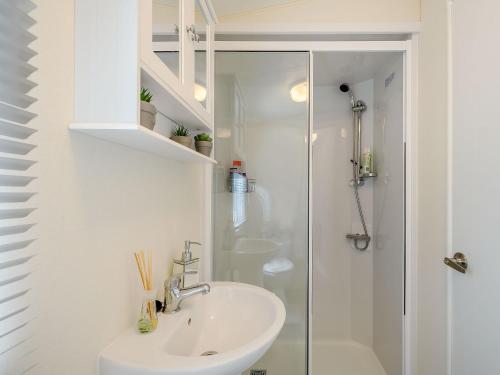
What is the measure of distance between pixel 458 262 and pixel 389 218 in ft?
2.35

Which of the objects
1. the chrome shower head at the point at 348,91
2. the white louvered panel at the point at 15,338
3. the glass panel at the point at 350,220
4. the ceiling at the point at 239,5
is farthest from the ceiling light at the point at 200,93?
the chrome shower head at the point at 348,91

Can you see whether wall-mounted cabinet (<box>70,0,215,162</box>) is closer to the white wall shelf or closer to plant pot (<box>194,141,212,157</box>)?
the white wall shelf

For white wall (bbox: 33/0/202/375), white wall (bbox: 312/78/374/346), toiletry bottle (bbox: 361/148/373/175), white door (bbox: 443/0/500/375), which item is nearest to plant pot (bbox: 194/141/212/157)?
white wall (bbox: 33/0/202/375)

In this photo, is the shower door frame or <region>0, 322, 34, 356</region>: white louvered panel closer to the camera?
<region>0, 322, 34, 356</region>: white louvered panel

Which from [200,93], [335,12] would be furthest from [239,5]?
[200,93]

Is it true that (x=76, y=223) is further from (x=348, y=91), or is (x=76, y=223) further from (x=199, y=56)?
(x=348, y=91)

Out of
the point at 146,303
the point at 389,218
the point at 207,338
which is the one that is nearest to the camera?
the point at 146,303

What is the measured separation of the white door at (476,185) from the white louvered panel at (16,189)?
54.3 inches

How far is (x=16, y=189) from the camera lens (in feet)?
1.51

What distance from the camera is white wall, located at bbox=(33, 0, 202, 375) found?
1.75 ft

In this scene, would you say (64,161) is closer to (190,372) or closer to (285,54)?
(190,372)

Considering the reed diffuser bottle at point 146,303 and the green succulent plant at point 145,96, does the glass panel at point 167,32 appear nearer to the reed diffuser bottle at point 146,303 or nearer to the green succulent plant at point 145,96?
the green succulent plant at point 145,96

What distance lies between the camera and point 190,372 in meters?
0.61

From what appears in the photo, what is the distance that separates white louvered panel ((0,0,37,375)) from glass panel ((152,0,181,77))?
1.01ft
